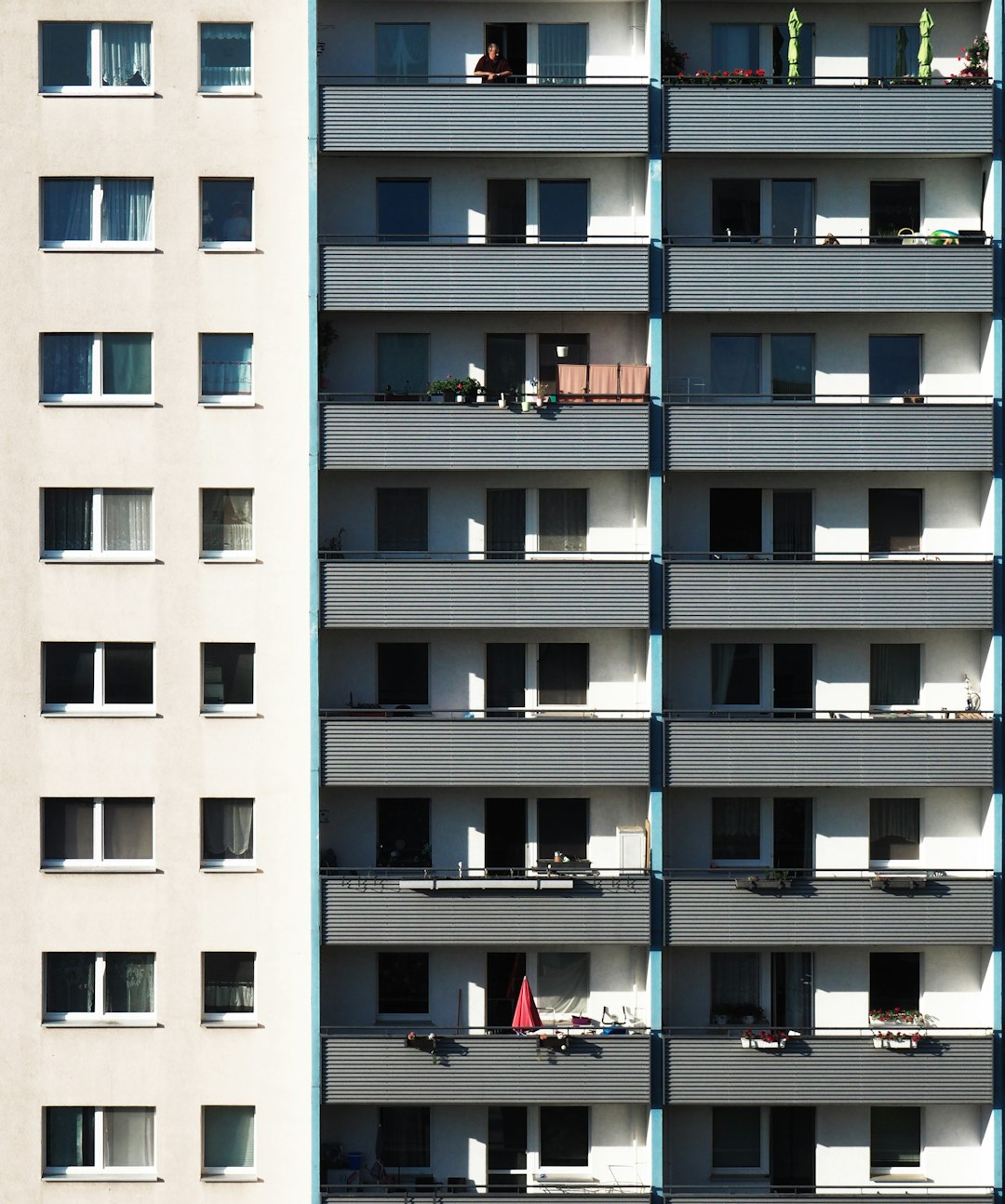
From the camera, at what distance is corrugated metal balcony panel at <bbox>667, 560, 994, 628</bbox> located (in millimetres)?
37656

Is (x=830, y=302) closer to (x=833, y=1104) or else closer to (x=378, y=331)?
(x=378, y=331)

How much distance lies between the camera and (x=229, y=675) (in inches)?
1496

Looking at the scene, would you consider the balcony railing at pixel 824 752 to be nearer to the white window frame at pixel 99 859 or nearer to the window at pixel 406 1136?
the window at pixel 406 1136

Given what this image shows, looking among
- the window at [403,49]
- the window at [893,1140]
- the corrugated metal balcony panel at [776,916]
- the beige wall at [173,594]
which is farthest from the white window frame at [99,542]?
the window at [893,1140]

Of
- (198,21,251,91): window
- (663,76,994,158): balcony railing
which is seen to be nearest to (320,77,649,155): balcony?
(663,76,994,158): balcony railing

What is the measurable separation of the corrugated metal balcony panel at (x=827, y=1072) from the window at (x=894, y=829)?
4173mm

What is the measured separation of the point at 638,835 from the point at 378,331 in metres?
13.0

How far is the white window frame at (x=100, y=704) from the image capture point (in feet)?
124

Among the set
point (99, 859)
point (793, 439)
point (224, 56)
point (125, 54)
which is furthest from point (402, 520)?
point (125, 54)

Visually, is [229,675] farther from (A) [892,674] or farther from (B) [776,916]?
(A) [892,674]

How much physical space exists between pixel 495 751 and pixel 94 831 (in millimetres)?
9125

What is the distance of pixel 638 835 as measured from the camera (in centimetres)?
3803

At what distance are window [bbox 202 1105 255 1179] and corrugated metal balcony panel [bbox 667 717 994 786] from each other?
39.9 ft

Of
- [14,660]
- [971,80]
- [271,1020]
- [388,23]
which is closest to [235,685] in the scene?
[14,660]
